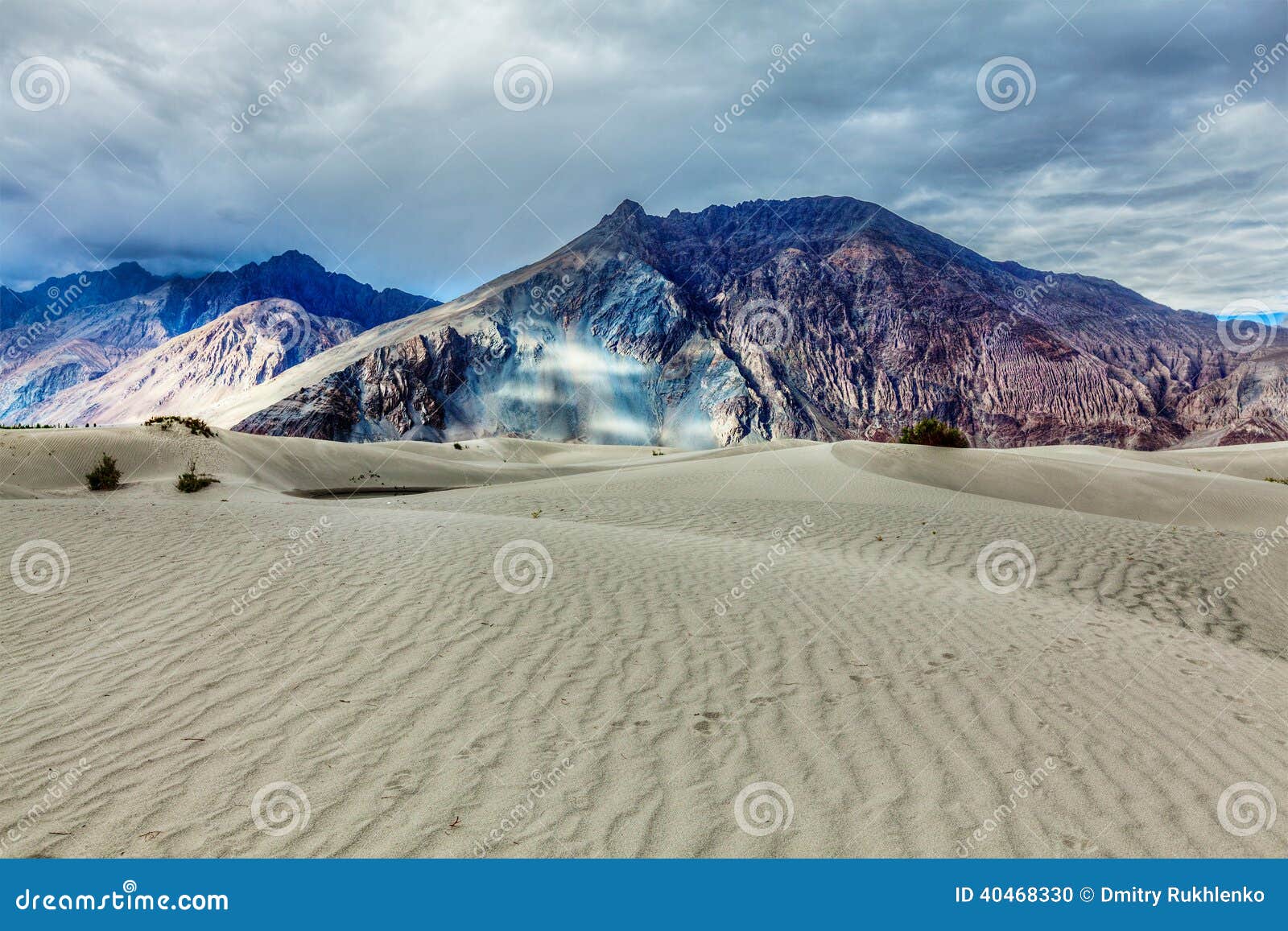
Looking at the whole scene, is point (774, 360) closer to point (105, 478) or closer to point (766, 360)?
point (766, 360)

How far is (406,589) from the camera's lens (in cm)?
793

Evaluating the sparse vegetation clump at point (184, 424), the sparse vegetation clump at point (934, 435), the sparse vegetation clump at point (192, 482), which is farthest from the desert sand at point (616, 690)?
the sparse vegetation clump at point (934, 435)

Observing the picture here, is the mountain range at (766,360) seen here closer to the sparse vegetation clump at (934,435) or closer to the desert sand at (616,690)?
the sparse vegetation clump at (934,435)

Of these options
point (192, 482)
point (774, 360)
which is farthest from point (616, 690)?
point (774, 360)

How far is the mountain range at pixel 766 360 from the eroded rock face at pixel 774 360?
1.28ft

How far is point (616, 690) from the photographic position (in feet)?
18.8

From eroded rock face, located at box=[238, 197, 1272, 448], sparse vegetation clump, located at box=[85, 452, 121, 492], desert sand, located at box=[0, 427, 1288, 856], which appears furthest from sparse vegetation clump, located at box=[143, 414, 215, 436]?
eroded rock face, located at box=[238, 197, 1272, 448]

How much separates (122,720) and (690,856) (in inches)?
169

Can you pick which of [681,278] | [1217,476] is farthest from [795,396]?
[1217,476]

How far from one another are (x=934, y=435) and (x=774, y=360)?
360 ft

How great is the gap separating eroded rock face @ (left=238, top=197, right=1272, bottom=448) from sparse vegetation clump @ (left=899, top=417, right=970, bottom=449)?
8757 cm

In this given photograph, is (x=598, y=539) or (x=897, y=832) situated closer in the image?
(x=897, y=832)

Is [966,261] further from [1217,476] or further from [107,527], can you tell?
[107,527]

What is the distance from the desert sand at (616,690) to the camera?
158 inches
